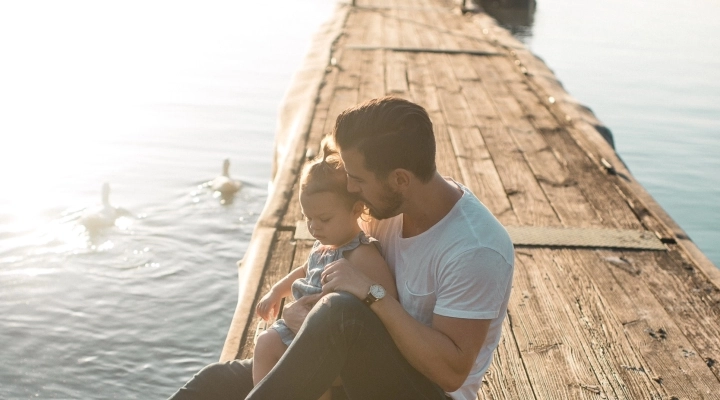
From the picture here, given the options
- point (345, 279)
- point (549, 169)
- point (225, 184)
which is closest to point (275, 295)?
point (345, 279)

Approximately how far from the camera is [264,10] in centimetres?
2334

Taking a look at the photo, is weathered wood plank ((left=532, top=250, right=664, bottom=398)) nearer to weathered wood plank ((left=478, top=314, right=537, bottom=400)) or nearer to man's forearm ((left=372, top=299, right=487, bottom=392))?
weathered wood plank ((left=478, top=314, right=537, bottom=400))

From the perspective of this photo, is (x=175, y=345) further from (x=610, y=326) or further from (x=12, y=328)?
(x=610, y=326)

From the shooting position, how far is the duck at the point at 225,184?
35.8 feet

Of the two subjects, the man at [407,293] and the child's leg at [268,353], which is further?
the child's leg at [268,353]

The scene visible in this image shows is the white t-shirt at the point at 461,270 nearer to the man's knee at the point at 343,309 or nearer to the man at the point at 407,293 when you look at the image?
the man at the point at 407,293

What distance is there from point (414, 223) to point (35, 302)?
646cm

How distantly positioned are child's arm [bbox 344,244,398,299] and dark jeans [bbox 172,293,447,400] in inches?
7.5

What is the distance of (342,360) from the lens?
286cm

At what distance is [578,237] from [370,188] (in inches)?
104

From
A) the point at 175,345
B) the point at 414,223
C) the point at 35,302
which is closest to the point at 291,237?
the point at 414,223

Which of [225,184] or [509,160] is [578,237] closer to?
[509,160]

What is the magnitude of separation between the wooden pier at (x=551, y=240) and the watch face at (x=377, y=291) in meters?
0.93

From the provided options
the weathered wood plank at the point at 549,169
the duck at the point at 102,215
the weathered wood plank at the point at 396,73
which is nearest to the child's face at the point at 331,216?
the weathered wood plank at the point at 549,169
